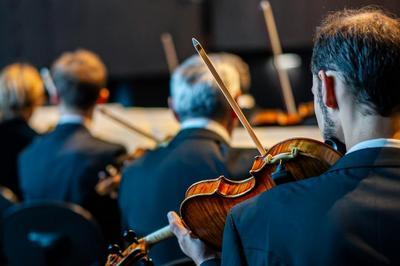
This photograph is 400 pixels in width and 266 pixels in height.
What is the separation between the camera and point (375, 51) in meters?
1.11

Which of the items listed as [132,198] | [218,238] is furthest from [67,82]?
[218,238]

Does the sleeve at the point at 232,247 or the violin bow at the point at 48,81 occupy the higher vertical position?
the sleeve at the point at 232,247

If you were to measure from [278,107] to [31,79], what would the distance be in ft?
6.98

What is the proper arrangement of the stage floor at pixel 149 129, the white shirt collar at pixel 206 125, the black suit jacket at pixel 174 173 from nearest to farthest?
the black suit jacket at pixel 174 173 < the white shirt collar at pixel 206 125 < the stage floor at pixel 149 129

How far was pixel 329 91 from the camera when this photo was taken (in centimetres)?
115

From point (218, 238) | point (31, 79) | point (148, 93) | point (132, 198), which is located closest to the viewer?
point (218, 238)

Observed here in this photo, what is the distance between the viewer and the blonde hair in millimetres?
3262

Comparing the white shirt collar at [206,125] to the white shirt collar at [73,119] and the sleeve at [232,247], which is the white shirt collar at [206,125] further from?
the sleeve at [232,247]

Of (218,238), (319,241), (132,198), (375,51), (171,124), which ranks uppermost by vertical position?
(375,51)

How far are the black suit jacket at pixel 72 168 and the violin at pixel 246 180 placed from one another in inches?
49.0

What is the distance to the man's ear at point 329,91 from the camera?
115 centimetres

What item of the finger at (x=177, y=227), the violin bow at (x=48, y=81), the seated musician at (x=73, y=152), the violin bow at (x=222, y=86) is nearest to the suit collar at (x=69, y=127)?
the seated musician at (x=73, y=152)

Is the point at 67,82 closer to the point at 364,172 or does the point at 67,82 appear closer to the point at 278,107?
the point at 364,172

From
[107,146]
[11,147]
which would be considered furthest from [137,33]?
[107,146]
